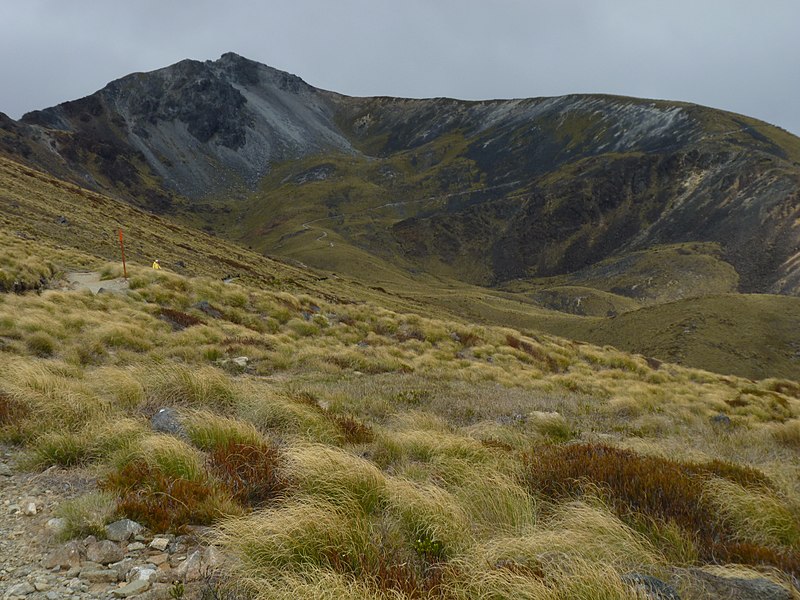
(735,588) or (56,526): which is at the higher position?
(735,588)

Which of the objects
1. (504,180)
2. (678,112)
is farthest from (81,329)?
(678,112)

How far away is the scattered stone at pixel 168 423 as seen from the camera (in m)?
5.65

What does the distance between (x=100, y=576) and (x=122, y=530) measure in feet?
1.36

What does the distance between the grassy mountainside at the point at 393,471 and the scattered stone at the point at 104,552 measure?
25 centimetres

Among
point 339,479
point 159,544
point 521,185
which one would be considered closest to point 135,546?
point 159,544

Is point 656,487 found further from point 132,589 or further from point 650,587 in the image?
point 132,589

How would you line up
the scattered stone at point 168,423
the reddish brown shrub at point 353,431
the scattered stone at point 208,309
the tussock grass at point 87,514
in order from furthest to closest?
the scattered stone at point 208,309 → the reddish brown shrub at point 353,431 → the scattered stone at point 168,423 → the tussock grass at point 87,514

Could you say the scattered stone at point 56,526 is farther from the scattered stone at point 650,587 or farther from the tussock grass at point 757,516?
the tussock grass at point 757,516

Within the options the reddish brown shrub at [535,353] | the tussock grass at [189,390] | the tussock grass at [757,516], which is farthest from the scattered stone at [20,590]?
the reddish brown shrub at [535,353]

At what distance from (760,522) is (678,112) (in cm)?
17024

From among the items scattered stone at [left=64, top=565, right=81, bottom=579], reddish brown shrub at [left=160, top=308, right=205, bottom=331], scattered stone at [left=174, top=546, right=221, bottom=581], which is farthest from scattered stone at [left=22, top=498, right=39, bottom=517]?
reddish brown shrub at [left=160, top=308, right=205, bottom=331]

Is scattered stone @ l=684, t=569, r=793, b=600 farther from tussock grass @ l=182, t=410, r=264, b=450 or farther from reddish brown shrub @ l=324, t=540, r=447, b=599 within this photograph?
tussock grass @ l=182, t=410, r=264, b=450

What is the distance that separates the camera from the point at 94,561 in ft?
10.7

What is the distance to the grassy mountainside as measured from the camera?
331 cm
